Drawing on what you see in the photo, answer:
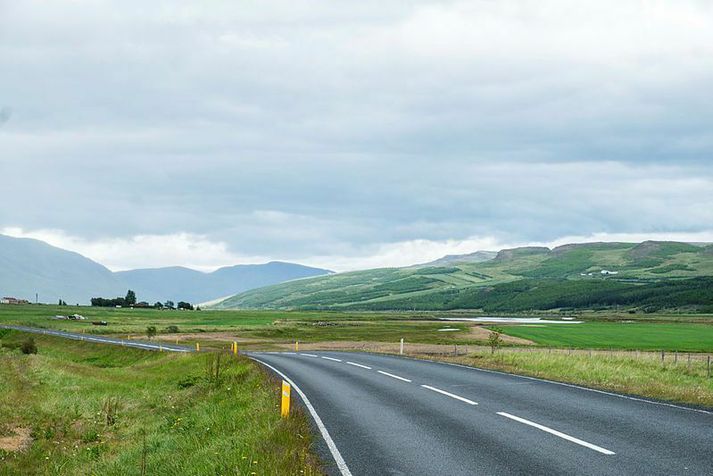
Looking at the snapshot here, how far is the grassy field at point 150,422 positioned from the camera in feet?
46.3

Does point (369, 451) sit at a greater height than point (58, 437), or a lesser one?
greater

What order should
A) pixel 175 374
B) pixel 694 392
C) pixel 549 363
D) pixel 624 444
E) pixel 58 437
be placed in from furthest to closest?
pixel 175 374 → pixel 549 363 → pixel 58 437 → pixel 694 392 → pixel 624 444

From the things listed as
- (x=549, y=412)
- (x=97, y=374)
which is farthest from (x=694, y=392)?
(x=97, y=374)

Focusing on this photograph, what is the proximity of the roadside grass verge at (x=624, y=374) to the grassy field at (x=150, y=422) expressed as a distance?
36.2ft

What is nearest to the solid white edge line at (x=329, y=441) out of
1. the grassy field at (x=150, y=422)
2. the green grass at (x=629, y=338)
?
the grassy field at (x=150, y=422)

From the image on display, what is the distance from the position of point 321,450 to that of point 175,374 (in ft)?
108

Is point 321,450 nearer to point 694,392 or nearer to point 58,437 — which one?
point 694,392

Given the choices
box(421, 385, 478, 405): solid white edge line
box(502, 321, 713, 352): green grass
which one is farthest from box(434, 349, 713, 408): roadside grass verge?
box(502, 321, 713, 352): green grass

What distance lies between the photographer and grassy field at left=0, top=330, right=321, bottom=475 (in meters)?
14.1

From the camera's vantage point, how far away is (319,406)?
19.9 m

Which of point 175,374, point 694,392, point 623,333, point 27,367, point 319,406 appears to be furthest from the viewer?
point 623,333

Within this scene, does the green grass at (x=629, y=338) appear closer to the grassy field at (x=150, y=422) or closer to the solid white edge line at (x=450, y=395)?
the grassy field at (x=150, y=422)

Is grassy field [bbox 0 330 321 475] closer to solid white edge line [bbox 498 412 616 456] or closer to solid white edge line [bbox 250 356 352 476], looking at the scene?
solid white edge line [bbox 250 356 352 476]

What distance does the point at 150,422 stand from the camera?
92.6 feet
